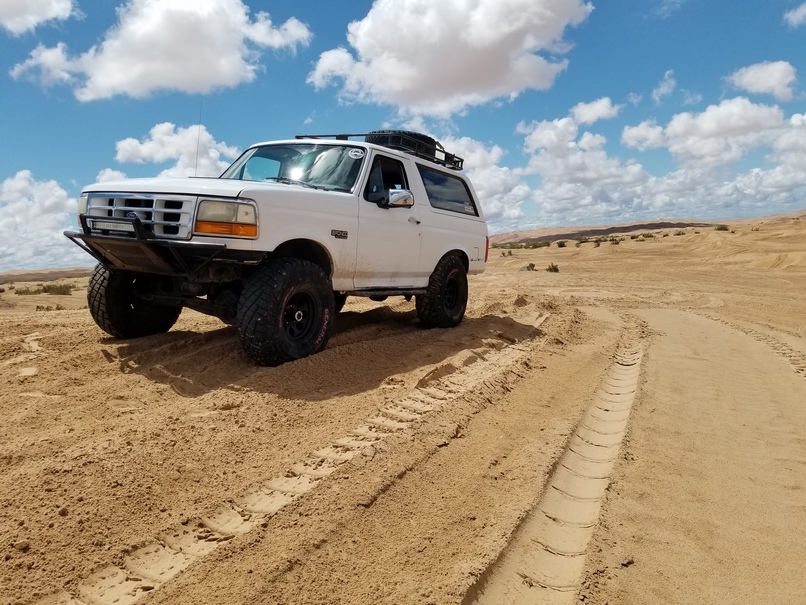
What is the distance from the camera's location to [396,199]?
588cm

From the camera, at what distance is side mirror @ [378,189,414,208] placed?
5887mm

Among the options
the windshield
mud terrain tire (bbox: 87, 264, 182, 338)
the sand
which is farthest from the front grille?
the windshield

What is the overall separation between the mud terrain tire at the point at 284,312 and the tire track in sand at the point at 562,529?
7.58 ft

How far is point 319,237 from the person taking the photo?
522 centimetres

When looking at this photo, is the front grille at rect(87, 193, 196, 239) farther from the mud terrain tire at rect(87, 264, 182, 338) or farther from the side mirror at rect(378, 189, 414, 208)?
the side mirror at rect(378, 189, 414, 208)

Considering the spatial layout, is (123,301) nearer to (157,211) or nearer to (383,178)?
(157,211)

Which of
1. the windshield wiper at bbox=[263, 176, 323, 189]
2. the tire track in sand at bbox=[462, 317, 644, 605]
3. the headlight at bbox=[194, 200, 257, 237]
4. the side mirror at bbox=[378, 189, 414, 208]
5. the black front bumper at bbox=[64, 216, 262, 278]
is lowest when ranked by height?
the tire track in sand at bbox=[462, 317, 644, 605]

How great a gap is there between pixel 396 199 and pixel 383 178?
630 millimetres

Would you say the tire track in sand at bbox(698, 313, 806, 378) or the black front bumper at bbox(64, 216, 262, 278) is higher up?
the black front bumper at bbox(64, 216, 262, 278)

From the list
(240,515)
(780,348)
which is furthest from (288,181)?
(780,348)

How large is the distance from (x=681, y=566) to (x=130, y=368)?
4.31 metres

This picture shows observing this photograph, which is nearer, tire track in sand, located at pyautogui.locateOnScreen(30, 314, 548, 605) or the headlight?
tire track in sand, located at pyautogui.locateOnScreen(30, 314, 548, 605)

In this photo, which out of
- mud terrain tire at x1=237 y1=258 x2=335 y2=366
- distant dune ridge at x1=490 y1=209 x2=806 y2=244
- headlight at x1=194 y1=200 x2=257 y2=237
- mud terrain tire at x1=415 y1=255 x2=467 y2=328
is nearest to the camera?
headlight at x1=194 y1=200 x2=257 y2=237

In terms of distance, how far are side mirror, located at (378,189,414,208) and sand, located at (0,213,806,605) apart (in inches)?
56.2
